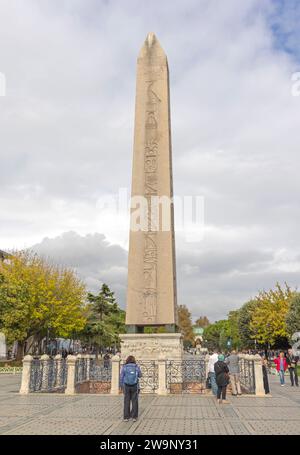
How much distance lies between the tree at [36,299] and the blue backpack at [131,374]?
2283 centimetres

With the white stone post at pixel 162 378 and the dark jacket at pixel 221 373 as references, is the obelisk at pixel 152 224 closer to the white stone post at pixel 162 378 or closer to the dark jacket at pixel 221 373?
the white stone post at pixel 162 378

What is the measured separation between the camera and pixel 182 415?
9.48 m

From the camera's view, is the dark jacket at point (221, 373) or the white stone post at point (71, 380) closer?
the dark jacket at point (221, 373)

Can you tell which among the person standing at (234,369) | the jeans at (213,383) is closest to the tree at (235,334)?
the person standing at (234,369)

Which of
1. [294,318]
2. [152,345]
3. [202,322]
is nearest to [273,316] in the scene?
[294,318]

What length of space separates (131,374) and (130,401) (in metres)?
0.52

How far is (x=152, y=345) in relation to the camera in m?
16.2

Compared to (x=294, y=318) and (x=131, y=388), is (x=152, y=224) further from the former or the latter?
(x=294, y=318)

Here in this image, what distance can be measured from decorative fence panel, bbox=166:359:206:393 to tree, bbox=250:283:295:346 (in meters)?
29.6

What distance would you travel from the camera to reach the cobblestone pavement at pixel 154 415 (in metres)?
7.76
